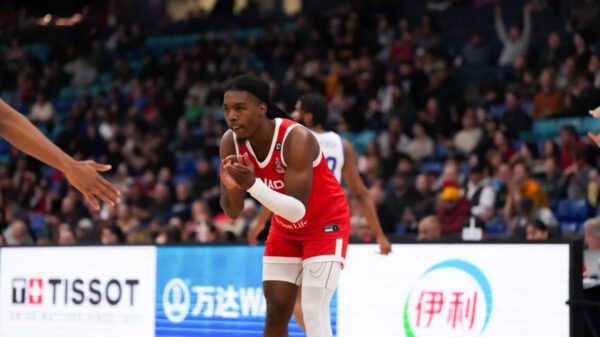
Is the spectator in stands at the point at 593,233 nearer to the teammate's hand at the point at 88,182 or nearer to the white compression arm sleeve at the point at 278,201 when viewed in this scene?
the white compression arm sleeve at the point at 278,201

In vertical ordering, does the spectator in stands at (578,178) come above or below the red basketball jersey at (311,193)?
above

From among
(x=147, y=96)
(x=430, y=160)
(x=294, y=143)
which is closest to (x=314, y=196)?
(x=294, y=143)

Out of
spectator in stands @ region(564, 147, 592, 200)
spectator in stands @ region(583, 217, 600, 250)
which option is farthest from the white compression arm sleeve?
spectator in stands @ region(564, 147, 592, 200)

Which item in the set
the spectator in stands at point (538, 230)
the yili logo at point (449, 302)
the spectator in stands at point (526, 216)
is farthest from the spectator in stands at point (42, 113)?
the yili logo at point (449, 302)

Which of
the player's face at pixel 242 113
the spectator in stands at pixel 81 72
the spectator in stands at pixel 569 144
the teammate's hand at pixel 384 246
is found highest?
the spectator in stands at pixel 81 72

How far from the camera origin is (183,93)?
19766 millimetres

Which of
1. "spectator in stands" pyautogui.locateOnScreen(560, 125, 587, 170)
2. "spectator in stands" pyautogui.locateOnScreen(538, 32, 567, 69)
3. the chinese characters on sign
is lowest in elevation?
the chinese characters on sign

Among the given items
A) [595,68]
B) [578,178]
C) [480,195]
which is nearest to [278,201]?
[480,195]

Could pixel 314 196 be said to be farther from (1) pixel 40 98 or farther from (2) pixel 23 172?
(1) pixel 40 98

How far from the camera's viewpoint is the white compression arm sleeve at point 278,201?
5484mm

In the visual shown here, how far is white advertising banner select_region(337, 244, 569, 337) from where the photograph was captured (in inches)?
277

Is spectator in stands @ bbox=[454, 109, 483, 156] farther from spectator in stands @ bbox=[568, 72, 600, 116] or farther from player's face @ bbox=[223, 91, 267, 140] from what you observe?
player's face @ bbox=[223, 91, 267, 140]

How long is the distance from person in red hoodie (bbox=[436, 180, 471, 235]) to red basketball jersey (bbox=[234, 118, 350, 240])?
568cm

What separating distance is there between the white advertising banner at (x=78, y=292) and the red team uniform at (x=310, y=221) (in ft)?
10.2
